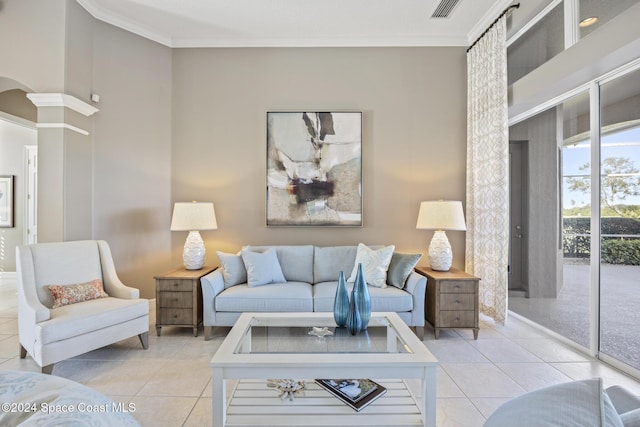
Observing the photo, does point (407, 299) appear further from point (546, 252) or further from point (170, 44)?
point (170, 44)

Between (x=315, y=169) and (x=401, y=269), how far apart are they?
159 centimetres

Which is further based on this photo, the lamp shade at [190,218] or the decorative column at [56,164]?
the lamp shade at [190,218]

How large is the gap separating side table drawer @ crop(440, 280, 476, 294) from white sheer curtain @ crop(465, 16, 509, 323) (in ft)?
1.54

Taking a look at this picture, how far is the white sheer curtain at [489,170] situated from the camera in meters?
3.24

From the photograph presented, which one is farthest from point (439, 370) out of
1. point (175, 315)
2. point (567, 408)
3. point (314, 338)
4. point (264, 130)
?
point (264, 130)

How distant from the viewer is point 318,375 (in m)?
1.66

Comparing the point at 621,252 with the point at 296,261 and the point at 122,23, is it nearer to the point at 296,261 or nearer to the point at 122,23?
the point at 296,261

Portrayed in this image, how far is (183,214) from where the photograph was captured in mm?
3367

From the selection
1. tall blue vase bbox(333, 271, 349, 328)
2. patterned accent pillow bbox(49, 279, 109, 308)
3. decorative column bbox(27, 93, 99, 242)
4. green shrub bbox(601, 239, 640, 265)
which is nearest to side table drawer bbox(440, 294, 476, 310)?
green shrub bbox(601, 239, 640, 265)

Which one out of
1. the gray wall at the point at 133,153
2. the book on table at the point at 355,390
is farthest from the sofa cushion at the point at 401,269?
the gray wall at the point at 133,153

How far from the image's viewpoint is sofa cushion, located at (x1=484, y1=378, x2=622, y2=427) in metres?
0.63

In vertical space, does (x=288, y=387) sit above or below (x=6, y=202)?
below

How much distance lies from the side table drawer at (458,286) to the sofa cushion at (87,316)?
2.82 meters

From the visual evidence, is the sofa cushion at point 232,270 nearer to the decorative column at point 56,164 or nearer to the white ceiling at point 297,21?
the decorative column at point 56,164
